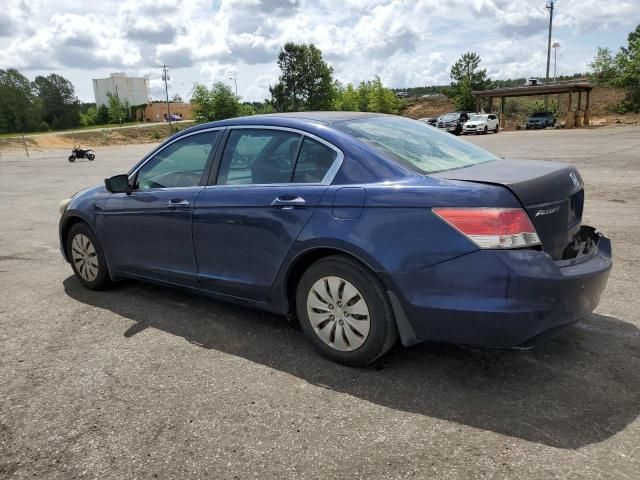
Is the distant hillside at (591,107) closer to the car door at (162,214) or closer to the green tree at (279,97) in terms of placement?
the green tree at (279,97)

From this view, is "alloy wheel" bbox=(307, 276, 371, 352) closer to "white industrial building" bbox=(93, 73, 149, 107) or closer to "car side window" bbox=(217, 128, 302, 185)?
"car side window" bbox=(217, 128, 302, 185)

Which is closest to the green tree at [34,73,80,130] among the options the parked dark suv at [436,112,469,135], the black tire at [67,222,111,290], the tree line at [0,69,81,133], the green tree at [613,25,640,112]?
the tree line at [0,69,81,133]

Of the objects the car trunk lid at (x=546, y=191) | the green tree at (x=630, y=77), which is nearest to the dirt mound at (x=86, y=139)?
the green tree at (x=630, y=77)

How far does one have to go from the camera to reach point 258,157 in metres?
3.87

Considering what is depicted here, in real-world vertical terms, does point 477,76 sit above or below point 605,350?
above

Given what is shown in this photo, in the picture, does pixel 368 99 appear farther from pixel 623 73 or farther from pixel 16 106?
pixel 16 106

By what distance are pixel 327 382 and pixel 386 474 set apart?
91 centimetres

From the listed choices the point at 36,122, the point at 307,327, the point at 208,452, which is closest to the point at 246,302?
the point at 307,327

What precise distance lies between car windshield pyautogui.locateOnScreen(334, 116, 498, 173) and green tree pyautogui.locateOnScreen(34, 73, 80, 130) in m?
113

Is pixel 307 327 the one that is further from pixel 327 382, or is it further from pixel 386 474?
pixel 386 474

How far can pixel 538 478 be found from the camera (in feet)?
7.61

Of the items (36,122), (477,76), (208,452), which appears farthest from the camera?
(36,122)

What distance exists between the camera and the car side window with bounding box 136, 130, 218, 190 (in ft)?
13.8

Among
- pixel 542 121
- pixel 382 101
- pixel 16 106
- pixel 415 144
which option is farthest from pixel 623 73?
pixel 16 106
